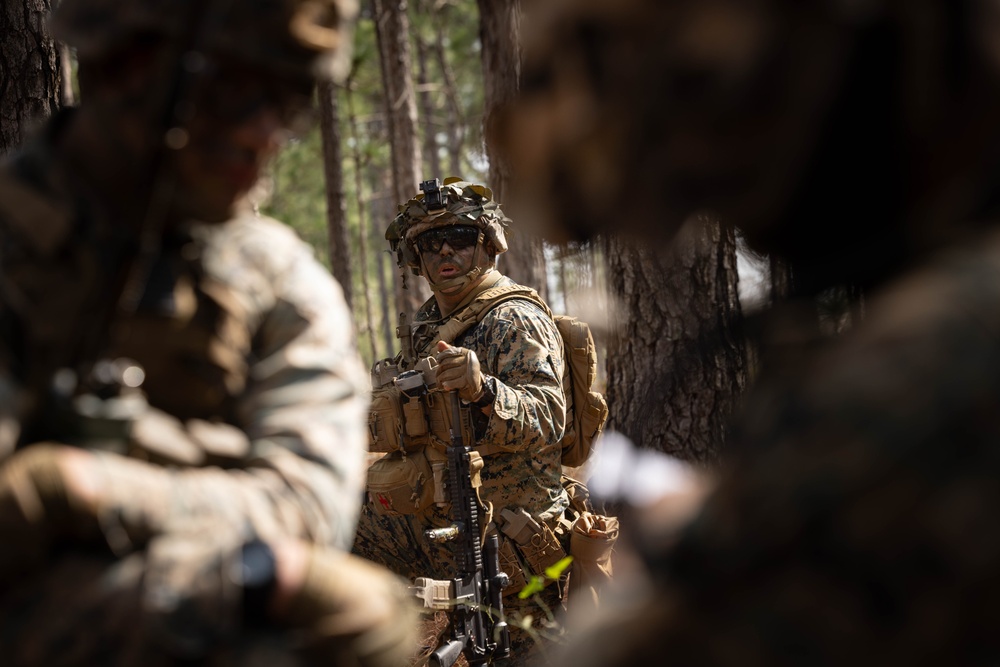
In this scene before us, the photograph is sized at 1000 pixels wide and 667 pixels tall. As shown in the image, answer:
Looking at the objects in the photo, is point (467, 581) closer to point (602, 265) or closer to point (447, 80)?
point (602, 265)

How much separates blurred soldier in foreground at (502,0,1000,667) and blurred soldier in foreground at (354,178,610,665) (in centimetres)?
437

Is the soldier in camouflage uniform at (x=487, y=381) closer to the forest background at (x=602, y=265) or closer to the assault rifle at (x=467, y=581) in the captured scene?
the assault rifle at (x=467, y=581)

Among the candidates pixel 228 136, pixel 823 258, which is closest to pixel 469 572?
pixel 228 136

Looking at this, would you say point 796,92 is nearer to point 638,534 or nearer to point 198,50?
point 638,534

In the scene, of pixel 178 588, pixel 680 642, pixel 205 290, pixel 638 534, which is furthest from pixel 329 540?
pixel 680 642

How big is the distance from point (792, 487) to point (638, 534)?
0.26 metres

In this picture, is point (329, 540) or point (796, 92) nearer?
point (796, 92)

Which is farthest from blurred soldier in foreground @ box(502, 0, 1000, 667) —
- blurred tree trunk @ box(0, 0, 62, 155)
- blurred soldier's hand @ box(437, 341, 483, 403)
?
blurred soldier's hand @ box(437, 341, 483, 403)

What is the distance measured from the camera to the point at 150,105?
1787 millimetres

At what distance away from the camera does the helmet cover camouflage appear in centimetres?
666

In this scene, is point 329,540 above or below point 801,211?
below

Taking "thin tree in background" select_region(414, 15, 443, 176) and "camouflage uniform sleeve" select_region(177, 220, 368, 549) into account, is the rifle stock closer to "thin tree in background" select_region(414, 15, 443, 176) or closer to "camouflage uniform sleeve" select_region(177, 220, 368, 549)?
"camouflage uniform sleeve" select_region(177, 220, 368, 549)

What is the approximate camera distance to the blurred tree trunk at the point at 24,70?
172 inches

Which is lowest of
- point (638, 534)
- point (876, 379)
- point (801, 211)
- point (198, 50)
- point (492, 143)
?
point (638, 534)
